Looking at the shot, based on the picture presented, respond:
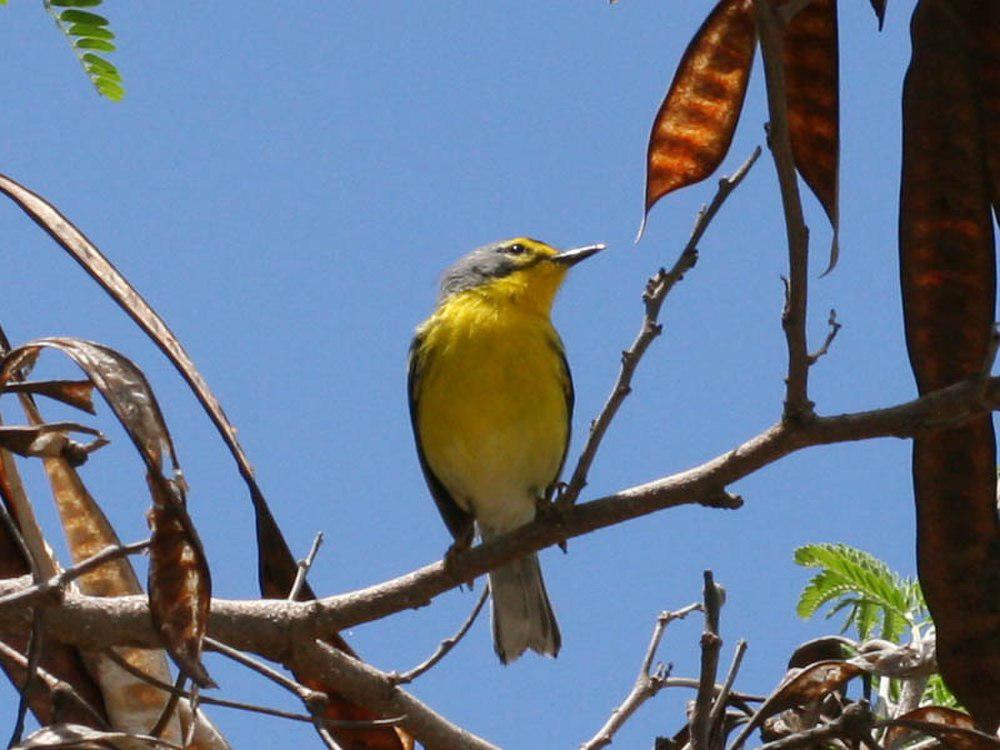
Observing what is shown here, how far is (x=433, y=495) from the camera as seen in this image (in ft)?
20.2

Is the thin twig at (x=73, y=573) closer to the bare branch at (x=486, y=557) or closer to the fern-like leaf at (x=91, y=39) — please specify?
the bare branch at (x=486, y=557)

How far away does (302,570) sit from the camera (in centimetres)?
303

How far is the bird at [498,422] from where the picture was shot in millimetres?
5758

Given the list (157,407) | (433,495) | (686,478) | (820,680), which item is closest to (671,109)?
(686,478)

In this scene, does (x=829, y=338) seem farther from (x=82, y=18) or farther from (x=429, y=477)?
(x=429, y=477)

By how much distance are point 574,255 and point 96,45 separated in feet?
12.1

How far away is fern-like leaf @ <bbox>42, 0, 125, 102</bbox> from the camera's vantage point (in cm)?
295

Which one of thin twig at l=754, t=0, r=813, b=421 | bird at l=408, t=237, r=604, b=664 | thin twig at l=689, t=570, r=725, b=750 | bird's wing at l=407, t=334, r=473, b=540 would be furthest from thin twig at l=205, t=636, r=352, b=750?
bird's wing at l=407, t=334, r=473, b=540

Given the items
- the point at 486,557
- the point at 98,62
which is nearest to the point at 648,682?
the point at 486,557

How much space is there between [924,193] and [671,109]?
1.79ft

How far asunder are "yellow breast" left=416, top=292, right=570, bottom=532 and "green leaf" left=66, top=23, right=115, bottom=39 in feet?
9.45

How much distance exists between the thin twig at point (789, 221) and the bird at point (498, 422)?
3.12 meters

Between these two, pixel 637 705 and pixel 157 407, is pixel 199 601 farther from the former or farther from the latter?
pixel 637 705

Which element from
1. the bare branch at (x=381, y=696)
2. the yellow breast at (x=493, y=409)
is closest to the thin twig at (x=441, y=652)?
the bare branch at (x=381, y=696)
